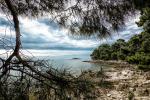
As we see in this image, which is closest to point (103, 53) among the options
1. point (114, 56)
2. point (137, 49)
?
point (114, 56)

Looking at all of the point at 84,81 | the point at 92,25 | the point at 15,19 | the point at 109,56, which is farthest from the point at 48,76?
the point at 109,56

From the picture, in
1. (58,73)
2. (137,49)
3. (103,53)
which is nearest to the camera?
(58,73)

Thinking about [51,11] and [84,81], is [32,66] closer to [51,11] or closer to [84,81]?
[84,81]

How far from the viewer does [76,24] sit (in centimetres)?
346

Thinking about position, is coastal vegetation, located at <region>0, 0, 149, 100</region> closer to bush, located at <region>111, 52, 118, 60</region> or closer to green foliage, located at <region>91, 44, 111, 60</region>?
bush, located at <region>111, 52, 118, 60</region>

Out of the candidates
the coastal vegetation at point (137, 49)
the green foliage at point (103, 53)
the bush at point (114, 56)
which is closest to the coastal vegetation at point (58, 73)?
the coastal vegetation at point (137, 49)

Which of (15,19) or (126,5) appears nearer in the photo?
(15,19)

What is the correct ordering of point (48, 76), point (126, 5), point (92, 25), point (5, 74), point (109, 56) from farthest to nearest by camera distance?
point (109, 56), point (92, 25), point (126, 5), point (48, 76), point (5, 74)

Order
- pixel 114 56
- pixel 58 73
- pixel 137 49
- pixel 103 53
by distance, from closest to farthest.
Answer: pixel 58 73 → pixel 137 49 → pixel 114 56 → pixel 103 53

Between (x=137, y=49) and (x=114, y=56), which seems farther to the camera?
(x=114, y=56)

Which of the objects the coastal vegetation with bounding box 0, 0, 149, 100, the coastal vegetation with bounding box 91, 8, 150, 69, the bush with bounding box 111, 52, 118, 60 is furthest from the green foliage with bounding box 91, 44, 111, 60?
the coastal vegetation with bounding box 0, 0, 149, 100

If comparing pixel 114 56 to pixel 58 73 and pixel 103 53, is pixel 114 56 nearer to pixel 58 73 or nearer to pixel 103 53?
pixel 103 53

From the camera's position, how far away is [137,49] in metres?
49.6

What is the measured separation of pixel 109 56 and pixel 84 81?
76113 mm
